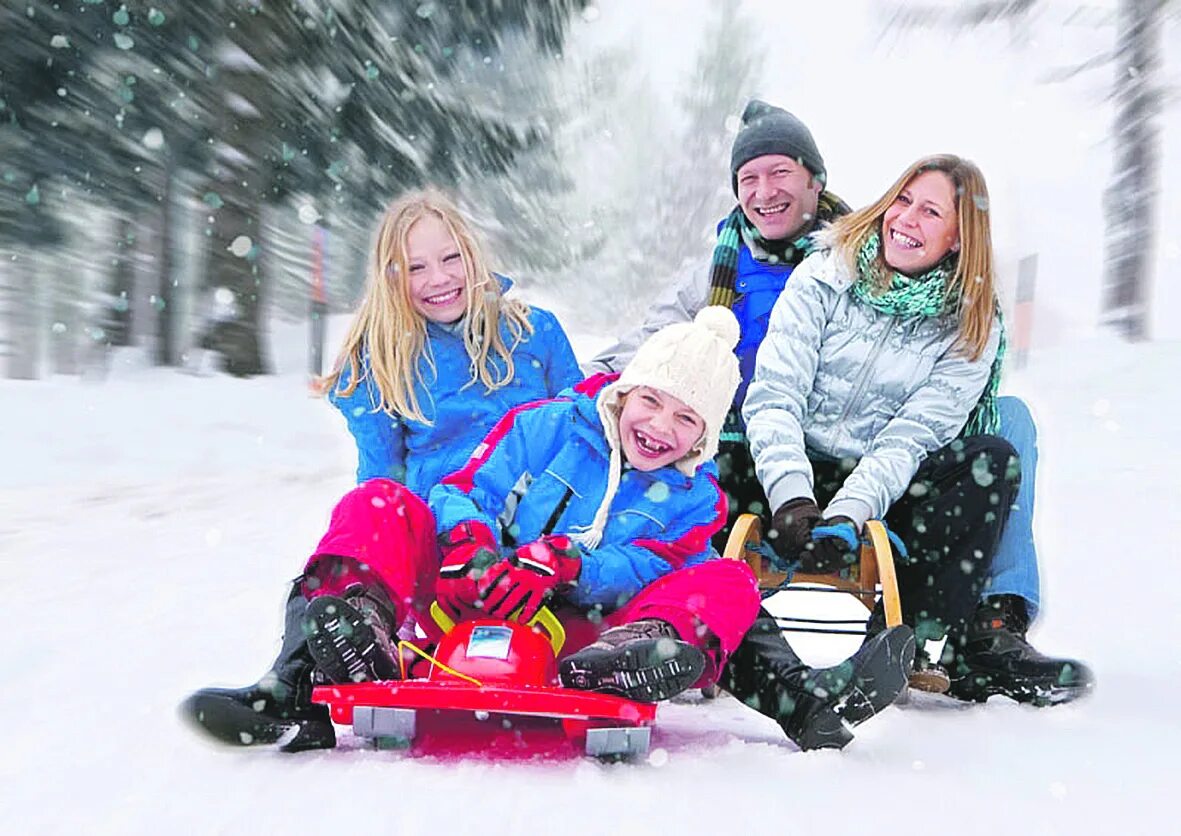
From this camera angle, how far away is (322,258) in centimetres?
1161

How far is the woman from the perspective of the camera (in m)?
2.85

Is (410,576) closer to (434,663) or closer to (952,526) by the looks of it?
(434,663)

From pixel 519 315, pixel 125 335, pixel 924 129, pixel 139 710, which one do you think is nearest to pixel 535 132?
pixel 125 335

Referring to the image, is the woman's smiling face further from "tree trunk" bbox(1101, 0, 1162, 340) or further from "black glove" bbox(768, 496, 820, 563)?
"tree trunk" bbox(1101, 0, 1162, 340)

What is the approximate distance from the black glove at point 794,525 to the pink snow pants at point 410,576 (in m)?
0.30

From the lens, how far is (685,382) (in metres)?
2.69

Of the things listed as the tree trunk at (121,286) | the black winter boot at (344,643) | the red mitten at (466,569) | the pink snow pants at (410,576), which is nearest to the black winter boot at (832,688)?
the pink snow pants at (410,576)

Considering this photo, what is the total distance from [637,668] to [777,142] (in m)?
1.89

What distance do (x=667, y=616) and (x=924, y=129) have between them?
1098 inches

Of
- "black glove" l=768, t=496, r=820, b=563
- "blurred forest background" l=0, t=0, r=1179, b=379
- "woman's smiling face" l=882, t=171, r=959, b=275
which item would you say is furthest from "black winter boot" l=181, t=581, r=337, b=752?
"blurred forest background" l=0, t=0, r=1179, b=379

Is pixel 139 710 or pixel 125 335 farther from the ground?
pixel 125 335

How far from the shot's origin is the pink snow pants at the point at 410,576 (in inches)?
92.2

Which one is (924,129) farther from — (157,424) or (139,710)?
(139,710)

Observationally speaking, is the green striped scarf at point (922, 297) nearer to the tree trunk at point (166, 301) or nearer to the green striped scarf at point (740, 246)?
the green striped scarf at point (740, 246)
